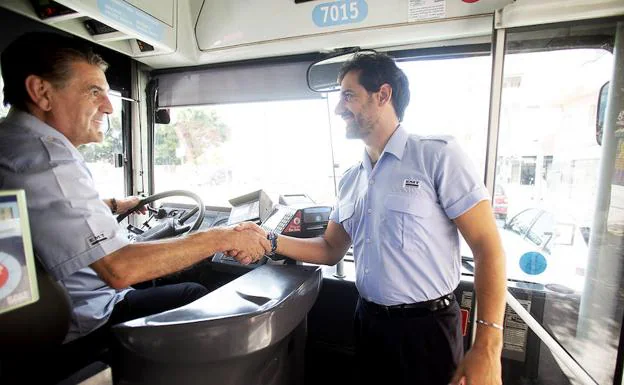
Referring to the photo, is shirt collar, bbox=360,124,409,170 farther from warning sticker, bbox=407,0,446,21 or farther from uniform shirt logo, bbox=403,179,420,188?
warning sticker, bbox=407,0,446,21

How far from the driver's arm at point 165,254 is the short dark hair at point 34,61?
2.19 ft

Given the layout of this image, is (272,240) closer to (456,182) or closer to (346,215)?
(346,215)

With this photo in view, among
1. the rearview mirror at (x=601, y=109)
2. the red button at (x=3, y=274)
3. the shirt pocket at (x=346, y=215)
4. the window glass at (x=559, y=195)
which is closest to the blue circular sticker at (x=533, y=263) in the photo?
the window glass at (x=559, y=195)

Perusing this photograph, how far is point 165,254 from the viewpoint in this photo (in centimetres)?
114

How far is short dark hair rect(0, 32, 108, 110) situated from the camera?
3.68 feet

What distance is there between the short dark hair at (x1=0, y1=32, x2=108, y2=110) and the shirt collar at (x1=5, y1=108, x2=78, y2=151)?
0.08m

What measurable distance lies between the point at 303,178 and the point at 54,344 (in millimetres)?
1919

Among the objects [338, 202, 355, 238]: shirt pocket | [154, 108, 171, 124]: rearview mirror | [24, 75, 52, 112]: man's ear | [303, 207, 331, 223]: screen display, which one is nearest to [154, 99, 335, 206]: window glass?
[154, 108, 171, 124]: rearview mirror

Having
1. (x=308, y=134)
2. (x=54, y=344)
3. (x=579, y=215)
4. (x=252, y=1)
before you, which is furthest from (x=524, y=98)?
(x=54, y=344)

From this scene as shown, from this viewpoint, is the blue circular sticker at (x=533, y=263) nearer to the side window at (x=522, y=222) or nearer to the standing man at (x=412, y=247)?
the side window at (x=522, y=222)

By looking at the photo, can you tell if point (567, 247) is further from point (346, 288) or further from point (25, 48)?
point (25, 48)

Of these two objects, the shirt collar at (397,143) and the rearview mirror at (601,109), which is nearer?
the shirt collar at (397,143)

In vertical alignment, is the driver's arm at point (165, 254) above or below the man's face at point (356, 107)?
below

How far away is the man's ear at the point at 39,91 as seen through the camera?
1.13 m
